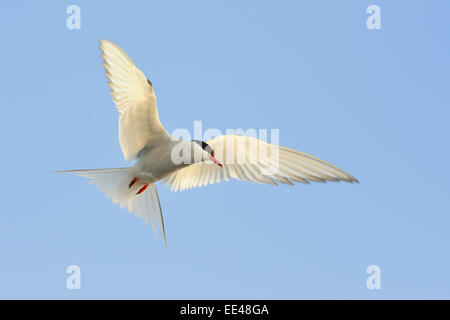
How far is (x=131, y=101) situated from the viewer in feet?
15.6

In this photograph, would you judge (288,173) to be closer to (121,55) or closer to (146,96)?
(146,96)

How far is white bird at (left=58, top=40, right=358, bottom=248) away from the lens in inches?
183

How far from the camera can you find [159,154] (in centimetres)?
496

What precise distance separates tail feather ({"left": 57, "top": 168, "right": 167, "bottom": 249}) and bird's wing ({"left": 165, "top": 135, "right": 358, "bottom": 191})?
27cm

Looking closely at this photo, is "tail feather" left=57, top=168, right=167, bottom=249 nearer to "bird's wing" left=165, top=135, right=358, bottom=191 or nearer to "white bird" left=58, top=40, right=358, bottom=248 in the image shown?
"white bird" left=58, top=40, right=358, bottom=248

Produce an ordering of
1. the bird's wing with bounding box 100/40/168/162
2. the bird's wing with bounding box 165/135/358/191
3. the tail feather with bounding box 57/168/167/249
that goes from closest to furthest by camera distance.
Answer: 1. the bird's wing with bounding box 100/40/168/162
2. the bird's wing with bounding box 165/135/358/191
3. the tail feather with bounding box 57/168/167/249

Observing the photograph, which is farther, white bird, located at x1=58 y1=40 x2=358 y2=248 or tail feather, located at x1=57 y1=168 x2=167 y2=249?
tail feather, located at x1=57 y1=168 x2=167 y2=249

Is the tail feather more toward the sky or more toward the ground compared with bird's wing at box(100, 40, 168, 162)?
more toward the ground

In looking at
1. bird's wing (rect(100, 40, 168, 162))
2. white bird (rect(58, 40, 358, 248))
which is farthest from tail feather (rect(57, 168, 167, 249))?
bird's wing (rect(100, 40, 168, 162))

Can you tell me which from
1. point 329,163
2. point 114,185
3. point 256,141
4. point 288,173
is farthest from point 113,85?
point 329,163

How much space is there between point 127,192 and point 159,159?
62cm

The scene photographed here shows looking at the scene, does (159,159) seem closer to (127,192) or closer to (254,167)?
(127,192)

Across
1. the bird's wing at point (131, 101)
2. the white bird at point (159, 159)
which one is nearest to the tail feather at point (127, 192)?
the white bird at point (159, 159)

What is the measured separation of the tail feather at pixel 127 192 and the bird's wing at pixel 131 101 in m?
0.21
